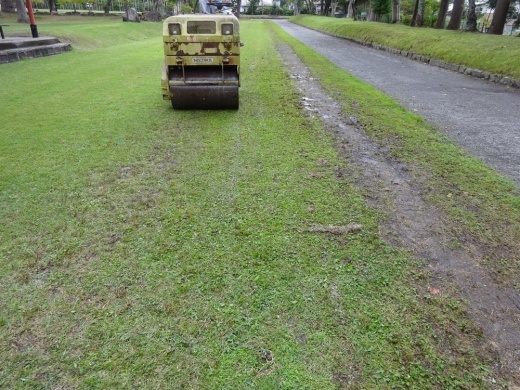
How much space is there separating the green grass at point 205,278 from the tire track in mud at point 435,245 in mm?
124

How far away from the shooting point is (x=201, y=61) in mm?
6715

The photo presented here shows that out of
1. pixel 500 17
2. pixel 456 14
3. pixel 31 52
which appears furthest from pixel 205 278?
pixel 456 14

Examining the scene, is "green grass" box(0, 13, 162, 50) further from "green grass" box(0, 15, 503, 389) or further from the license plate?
"green grass" box(0, 15, 503, 389)

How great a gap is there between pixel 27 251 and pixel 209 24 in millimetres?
5249

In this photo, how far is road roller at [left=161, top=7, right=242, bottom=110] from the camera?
659 centimetres

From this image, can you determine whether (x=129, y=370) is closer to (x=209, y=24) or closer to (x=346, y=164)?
(x=346, y=164)

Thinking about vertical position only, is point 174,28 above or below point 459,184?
above

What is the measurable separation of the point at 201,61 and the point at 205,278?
4.95 m

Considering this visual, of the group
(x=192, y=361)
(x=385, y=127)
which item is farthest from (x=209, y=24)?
(x=192, y=361)

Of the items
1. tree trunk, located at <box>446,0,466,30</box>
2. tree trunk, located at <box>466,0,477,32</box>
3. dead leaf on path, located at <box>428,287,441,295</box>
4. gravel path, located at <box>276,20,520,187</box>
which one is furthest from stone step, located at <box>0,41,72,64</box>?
tree trunk, located at <box>446,0,466,30</box>

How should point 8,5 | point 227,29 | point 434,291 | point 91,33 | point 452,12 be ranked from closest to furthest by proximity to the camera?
point 434,291 → point 227,29 → point 91,33 → point 452,12 → point 8,5

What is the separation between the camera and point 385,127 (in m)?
6.50

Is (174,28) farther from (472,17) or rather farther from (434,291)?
(472,17)

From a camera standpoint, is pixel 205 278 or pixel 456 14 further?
pixel 456 14
